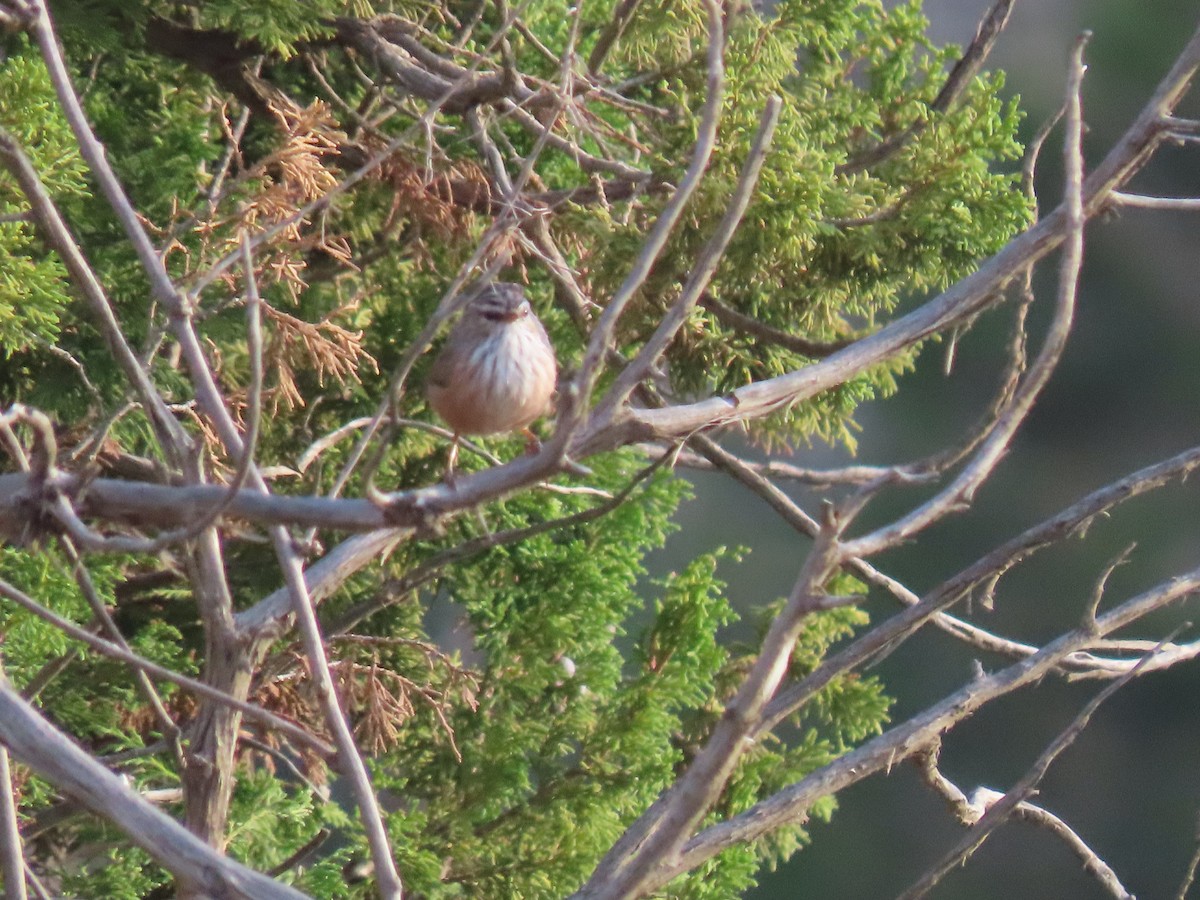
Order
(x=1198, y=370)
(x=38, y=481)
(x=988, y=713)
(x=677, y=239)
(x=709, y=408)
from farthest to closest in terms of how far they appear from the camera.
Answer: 1. (x=1198, y=370)
2. (x=988, y=713)
3. (x=677, y=239)
4. (x=709, y=408)
5. (x=38, y=481)

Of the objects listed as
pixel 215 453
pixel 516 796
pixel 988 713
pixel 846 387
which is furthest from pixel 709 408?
pixel 988 713

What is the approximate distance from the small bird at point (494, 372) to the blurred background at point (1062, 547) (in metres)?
4.86

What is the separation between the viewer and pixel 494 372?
8.23 ft

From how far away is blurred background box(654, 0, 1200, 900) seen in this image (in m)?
8.10

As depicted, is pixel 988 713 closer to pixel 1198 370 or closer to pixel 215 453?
pixel 1198 370

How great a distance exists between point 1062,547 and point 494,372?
6.90 m

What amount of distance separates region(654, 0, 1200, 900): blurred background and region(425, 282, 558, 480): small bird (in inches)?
191

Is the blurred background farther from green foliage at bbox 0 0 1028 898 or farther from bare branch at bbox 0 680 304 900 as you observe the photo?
bare branch at bbox 0 680 304 900

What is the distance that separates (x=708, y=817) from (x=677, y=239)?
1.47m

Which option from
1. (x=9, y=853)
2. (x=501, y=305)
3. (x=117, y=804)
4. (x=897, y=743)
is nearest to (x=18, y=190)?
(x=501, y=305)

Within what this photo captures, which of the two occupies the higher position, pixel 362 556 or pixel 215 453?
pixel 362 556

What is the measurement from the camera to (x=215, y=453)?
2656mm

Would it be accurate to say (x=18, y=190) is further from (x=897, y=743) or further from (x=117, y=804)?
(x=897, y=743)

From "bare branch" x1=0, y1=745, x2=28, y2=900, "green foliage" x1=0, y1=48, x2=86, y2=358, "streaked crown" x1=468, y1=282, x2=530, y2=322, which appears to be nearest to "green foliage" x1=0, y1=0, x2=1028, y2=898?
"green foliage" x1=0, y1=48, x2=86, y2=358
